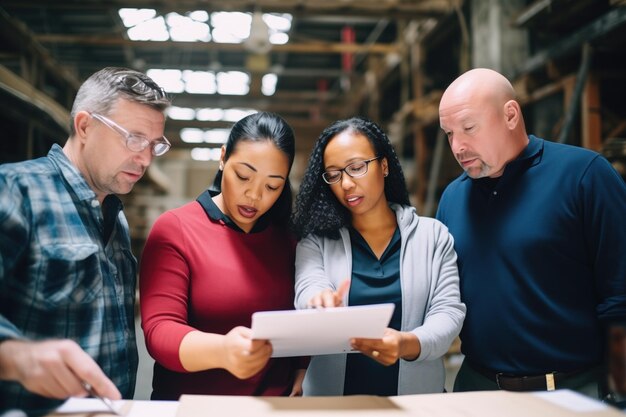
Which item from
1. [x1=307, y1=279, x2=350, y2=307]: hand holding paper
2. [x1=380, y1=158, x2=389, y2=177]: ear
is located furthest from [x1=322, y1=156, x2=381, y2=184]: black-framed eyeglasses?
[x1=307, y1=279, x2=350, y2=307]: hand holding paper

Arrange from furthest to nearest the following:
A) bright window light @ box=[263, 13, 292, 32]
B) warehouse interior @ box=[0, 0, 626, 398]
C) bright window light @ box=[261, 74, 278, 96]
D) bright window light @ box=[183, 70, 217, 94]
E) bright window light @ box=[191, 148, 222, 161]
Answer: bright window light @ box=[191, 148, 222, 161] < bright window light @ box=[261, 74, 278, 96] < bright window light @ box=[183, 70, 217, 94] < bright window light @ box=[263, 13, 292, 32] < warehouse interior @ box=[0, 0, 626, 398]

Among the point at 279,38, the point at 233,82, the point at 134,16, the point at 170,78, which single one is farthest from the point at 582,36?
the point at 170,78

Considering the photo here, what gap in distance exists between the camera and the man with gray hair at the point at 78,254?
53.9 inches

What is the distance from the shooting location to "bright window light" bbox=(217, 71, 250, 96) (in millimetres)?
10454

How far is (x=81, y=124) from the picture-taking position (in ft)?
5.76

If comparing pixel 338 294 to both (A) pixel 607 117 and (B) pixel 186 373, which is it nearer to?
(B) pixel 186 373

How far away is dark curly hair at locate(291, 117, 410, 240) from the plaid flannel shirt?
30.5 inches

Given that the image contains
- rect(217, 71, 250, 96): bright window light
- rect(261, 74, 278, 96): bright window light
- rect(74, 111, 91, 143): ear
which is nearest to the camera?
rect(74, 111, 91, 143): ear

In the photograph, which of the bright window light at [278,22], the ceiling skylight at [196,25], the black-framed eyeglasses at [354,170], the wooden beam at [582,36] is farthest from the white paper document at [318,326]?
the bright window light at [278,22]

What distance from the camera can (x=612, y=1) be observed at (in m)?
3.23

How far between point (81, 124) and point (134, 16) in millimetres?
7080

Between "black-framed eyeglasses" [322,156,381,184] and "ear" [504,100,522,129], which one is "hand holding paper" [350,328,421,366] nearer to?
"black-framed eyeglasses" [322,156,381,184]

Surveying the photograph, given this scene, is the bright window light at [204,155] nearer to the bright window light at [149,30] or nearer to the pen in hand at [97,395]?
the bright window light at [149,30]

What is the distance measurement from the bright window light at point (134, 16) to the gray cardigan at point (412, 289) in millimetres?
6754
